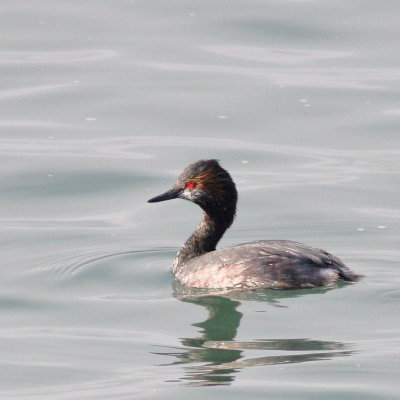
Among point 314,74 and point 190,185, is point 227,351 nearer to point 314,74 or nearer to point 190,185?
point 190,185

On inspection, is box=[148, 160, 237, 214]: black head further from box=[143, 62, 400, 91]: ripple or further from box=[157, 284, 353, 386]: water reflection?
box=[143, 62, 400, 91]: ripple

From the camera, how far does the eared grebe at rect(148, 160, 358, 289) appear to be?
36.6 feet

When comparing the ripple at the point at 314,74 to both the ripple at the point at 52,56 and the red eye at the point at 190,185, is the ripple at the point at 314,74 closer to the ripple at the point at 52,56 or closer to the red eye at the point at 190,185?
the ripple at the point at 52,56

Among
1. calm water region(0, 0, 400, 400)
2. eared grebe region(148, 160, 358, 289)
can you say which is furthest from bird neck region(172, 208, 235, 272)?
calm water region(0, 0, 400, 400)

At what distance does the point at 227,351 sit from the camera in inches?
384

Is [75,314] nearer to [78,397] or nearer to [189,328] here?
[189,328]

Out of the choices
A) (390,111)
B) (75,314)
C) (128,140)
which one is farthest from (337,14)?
(75,314)

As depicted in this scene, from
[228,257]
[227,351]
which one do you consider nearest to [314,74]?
[228,257]

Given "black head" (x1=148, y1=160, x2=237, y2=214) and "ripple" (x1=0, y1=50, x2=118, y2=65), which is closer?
"black head" (x1=148, y1=160, x2=237, y2=214)

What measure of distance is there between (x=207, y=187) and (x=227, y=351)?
2.46 metres

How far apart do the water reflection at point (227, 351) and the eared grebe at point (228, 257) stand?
44 centimetres

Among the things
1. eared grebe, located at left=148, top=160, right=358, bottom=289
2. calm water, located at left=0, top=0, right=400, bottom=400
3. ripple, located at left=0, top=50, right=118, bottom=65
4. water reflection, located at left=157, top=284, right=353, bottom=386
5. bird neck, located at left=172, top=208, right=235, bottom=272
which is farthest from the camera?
ripple, located at left=0, top=50, right=118, bottom=65

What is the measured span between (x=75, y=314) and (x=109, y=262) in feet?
4.97

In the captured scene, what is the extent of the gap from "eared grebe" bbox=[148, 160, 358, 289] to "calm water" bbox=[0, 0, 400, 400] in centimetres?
14
